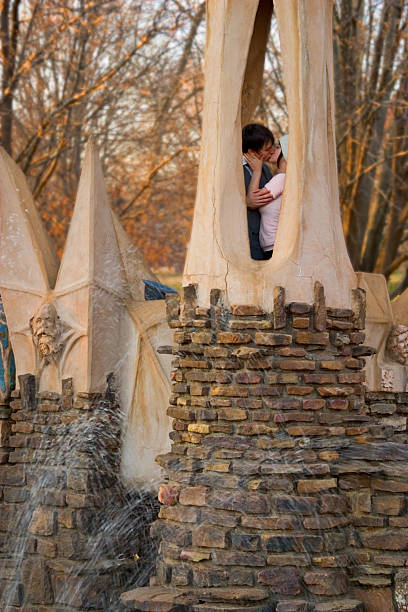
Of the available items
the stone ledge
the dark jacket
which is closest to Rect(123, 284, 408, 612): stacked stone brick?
the stone ledge

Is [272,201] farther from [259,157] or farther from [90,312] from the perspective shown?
[90,312]

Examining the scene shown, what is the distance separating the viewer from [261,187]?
696cm

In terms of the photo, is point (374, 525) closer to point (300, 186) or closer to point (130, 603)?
point (130, 603)

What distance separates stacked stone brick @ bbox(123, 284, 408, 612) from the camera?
5.71m

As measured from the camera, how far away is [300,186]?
251 inches

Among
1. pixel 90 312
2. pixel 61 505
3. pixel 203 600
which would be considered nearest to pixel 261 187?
pixel 90 312

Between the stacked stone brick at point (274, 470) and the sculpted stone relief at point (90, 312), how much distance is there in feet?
3.84

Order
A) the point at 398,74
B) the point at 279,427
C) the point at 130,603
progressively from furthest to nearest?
the point at 398,74, the point at 279,427, the point at 130,603

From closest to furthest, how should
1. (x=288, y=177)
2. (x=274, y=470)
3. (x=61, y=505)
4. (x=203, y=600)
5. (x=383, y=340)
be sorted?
1. (x=203, y=600)
2. (x=274, y=470)
3. (x=288, y=177)
4. (x=61, y=505)
5. (x=383, y=340)

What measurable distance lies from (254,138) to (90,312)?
1.87 metres

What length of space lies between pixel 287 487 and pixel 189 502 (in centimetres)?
61

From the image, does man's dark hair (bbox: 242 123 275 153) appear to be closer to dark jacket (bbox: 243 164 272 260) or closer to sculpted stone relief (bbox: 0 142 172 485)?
dark jacket (bbox: 243 164 272 260)

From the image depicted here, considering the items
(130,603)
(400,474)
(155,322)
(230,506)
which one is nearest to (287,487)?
(230,506)

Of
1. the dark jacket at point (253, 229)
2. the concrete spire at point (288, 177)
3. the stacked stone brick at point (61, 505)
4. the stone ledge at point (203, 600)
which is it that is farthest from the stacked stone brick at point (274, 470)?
the stacked stone brick at point (61, 505)
